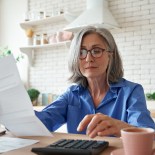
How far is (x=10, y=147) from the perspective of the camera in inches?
40.6

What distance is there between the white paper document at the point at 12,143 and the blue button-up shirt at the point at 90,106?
1.19 ft

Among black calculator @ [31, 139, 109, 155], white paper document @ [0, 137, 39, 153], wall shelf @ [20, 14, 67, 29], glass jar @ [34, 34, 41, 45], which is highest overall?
wall shelf @ [20, 14, 67, 29]

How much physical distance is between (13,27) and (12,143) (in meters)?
4.14

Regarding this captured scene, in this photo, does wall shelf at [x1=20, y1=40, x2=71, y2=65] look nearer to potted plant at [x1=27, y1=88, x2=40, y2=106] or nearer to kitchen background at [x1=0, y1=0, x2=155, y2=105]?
kitchen background at [x1=0, y1=0, x2=155, y2=105]

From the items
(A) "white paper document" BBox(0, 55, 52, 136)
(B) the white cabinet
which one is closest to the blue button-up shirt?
(A) "white paper document" BBox(0, 55, 52, 136)

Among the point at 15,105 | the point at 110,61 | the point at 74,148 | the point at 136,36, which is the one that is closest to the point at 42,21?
the point at 136,36

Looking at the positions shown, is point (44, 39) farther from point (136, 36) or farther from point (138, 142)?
point (138, 142)

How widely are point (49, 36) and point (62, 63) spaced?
1.48 feet

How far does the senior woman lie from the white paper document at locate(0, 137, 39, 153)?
1.20 ft

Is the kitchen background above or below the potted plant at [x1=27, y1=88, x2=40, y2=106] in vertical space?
above

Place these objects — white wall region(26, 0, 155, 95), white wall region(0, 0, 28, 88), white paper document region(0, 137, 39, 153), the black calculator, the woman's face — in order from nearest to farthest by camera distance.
→ the black calculator, white paper document region(0, 137, 39, 153), the woman's face, white wall region(26, 0, 155, 95), white wall region(0, 0, 28, 88)

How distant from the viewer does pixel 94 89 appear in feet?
5.70

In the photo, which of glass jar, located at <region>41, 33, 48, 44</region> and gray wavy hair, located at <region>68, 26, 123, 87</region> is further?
glass jar, located at <region>41, 33, 48, 44</region>

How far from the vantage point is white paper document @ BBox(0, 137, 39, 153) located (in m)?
1.01
